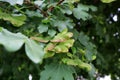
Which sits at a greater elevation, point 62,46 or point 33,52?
point 33,52

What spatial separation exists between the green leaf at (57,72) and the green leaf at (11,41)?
0.39 metres

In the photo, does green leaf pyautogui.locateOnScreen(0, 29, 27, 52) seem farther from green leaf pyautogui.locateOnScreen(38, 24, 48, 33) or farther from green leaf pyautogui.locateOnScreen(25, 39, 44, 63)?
green leaf pyautogui.locateOnScreen(38, 24, 48, 33)

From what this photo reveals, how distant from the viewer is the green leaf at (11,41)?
0.76m

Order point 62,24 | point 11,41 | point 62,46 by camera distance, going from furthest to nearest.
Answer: point 62,24 < point 62,46 < point 11,41

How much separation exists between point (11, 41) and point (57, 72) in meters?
0.43

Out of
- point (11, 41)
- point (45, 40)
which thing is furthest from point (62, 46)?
point (11, 41)

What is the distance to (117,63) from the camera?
9.96ft

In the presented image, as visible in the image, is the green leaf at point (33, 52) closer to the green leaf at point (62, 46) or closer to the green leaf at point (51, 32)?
the green leaf at point (62, 46)

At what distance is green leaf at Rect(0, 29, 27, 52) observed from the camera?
2.49 feet

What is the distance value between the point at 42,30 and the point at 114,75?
1.97 meters

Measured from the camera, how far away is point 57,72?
1.18 meters

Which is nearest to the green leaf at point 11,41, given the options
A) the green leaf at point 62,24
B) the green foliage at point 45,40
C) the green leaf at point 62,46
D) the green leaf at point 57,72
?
the green foliage at point 45,40

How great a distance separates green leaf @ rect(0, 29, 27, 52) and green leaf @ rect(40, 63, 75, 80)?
39 centimetres

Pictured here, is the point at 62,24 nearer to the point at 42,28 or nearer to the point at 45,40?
the point at 42,28
